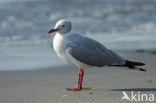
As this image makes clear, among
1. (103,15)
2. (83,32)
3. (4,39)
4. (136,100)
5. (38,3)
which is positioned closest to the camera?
(136,100)

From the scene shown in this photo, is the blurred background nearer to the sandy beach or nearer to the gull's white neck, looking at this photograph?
the sandy beach

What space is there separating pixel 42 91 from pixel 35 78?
1064mm

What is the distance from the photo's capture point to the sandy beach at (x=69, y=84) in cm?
566

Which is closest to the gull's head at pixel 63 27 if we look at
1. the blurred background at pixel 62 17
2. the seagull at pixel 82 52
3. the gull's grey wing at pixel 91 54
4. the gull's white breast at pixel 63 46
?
the seagull at pixel 82 52

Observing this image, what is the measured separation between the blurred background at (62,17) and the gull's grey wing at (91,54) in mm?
2171

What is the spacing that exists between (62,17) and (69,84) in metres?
9.51

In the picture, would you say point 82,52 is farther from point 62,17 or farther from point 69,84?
point 62,17

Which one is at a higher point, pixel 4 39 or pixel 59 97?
pixel 4 39

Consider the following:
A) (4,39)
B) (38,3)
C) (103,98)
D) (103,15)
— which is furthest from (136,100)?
(38,3)

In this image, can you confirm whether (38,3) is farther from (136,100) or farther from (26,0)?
(136,100)

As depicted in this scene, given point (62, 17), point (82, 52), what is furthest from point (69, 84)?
point (62, 17)

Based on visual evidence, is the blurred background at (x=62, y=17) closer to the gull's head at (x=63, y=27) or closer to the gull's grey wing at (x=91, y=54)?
the gull's head at (x=63, y=27)

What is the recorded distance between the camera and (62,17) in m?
16.0

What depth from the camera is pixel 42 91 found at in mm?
6113
